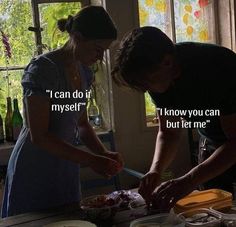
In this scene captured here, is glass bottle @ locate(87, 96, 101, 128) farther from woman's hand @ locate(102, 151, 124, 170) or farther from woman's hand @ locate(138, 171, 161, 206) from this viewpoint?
woman's hand @ locate(138, 171, 161, 206)

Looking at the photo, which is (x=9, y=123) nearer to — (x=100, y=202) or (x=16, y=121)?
(x=16, y=121)

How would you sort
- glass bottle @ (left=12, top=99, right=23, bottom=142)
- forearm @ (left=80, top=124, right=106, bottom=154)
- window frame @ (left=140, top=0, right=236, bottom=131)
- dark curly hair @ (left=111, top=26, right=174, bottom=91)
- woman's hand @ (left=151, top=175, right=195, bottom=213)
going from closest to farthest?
dark curly hair @ (left=111, top=26, right=174, bottom=91), woman's hand @ (left=151, top=175, right=195, bottom=213), forearm @ (left=80, top=124, right=106, bottom=154), glass bottle @ (left=12, top=99, right=23, bottom=142), window frame @ (left=140, top=0, right=236, bottom=131)

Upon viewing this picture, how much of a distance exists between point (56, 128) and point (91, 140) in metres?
0.22

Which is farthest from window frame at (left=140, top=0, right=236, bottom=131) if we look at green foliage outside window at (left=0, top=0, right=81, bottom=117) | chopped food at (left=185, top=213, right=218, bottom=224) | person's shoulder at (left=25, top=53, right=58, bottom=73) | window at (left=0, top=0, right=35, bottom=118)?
chopped food at (left=185, top=213, right=218, bottom=224)

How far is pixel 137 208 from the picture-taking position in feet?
4.38

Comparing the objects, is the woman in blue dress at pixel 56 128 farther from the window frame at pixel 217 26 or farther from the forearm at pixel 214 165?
the window frame at pixel 217 26

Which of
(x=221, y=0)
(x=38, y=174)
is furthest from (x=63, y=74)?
(x=221, y=0)

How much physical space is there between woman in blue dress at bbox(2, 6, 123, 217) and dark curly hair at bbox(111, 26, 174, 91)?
239 mm

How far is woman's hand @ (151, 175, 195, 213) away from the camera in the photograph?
1.21 m

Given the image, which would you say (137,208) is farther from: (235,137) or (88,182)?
(88,182)

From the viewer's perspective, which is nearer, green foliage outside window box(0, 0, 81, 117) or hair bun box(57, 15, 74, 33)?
hair bun box(57, 15, 74, 33)

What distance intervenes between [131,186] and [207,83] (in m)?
1.41

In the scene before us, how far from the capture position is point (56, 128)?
144 centimetres

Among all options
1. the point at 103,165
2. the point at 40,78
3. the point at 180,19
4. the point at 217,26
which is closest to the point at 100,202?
the point at 103,165
